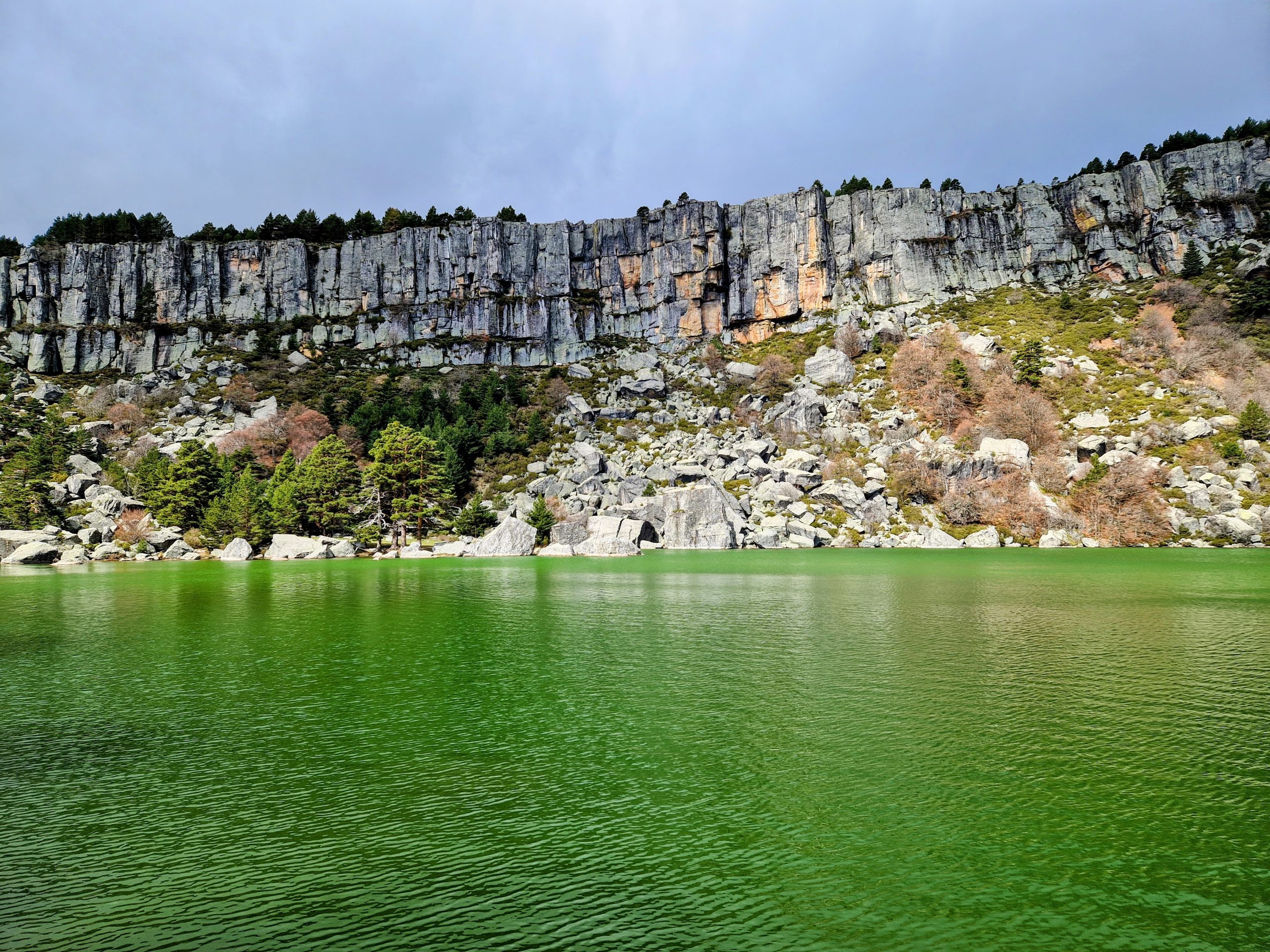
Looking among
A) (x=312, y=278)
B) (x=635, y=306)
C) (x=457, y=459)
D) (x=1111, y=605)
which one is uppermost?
(x=312, y=278)

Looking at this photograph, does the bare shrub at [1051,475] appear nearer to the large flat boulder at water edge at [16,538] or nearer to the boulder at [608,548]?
the boulder at [608,548]

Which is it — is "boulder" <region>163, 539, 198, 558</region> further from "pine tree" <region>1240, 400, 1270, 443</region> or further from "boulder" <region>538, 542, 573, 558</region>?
"pine tree" <region>1240, 400, 1270, 443</region>

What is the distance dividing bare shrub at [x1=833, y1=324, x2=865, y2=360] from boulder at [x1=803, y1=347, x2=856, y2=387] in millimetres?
2315

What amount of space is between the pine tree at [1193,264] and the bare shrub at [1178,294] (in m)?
3.15

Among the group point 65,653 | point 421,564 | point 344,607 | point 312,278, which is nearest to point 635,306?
point 312,278

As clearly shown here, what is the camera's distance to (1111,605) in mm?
23359

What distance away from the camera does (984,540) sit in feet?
200

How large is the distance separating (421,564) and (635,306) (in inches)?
3297

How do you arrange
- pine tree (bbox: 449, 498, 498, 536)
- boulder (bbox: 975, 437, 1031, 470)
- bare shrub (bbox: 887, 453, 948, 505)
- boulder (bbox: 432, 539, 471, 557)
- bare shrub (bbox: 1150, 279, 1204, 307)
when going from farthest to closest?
bare shrub (bbox: 1150, 279, 1204, 307) → bare shrub (bbox: 887, 453, 948, 505) → boulder (bbox: 975, 437, 1031, 470) → pine tree (bbox: 449, 498, 498, 536) → boulder (bbox: 432, 539, 471, 557)

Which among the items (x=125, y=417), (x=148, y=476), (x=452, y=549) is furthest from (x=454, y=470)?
(x=125, y=417)

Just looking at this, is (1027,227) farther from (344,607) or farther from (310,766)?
(310,766)

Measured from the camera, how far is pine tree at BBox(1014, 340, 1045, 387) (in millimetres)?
76875

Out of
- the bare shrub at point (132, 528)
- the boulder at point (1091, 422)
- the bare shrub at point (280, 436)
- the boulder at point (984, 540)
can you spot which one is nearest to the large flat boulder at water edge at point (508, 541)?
the bare shrub at point (132, 528)

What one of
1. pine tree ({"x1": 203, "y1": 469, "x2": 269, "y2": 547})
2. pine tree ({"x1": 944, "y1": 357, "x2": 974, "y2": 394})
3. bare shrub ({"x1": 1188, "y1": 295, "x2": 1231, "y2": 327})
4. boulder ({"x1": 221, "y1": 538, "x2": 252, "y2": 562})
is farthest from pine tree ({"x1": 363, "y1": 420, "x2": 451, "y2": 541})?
bare shrub ({"x1": 1188, "y1": 295, "x2": 1231, "y2": 327})
